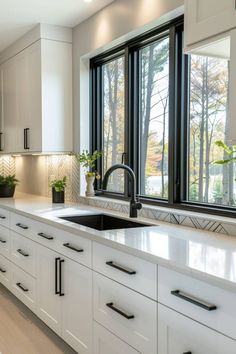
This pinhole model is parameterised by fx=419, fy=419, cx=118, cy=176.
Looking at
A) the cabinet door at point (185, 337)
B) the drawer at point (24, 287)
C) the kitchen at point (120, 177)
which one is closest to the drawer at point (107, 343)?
the kitchen at point (120, 177)

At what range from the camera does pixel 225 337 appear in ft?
4.83

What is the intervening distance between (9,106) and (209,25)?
10.6 ft

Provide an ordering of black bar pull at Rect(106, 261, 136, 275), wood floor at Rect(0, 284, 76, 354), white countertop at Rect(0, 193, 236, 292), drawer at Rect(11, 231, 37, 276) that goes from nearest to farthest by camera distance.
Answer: white countertop at Rect(0, 193, 236, 292) < black bar pull at Rect(106, 261, 136, 275) < wood floor at Rect(0, 284, 76, 354) < drawer at Rect(11, 231, 37, 276)

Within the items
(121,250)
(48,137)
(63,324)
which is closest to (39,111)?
(48,137)

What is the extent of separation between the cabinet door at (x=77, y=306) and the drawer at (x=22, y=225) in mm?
652

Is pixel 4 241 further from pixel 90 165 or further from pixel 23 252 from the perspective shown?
pixel 90 165

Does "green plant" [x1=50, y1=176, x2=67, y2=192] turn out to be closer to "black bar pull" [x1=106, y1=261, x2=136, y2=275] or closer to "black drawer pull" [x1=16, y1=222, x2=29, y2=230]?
"black drawer pull" [x1=16, y1=222, x2=29, y2=230]

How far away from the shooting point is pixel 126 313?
2.04 metres

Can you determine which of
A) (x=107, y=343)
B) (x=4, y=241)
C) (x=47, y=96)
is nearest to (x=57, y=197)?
(x=4, y=241)

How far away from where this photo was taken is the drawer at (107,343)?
2066 mm

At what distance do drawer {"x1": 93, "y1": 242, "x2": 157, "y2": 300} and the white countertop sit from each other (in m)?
0.04

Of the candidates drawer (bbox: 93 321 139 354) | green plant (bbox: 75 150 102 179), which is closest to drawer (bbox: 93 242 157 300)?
drawer (bbox: 93 321 139 354)

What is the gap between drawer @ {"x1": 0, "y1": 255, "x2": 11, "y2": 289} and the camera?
12.3ft

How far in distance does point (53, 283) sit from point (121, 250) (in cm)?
Result: 100
